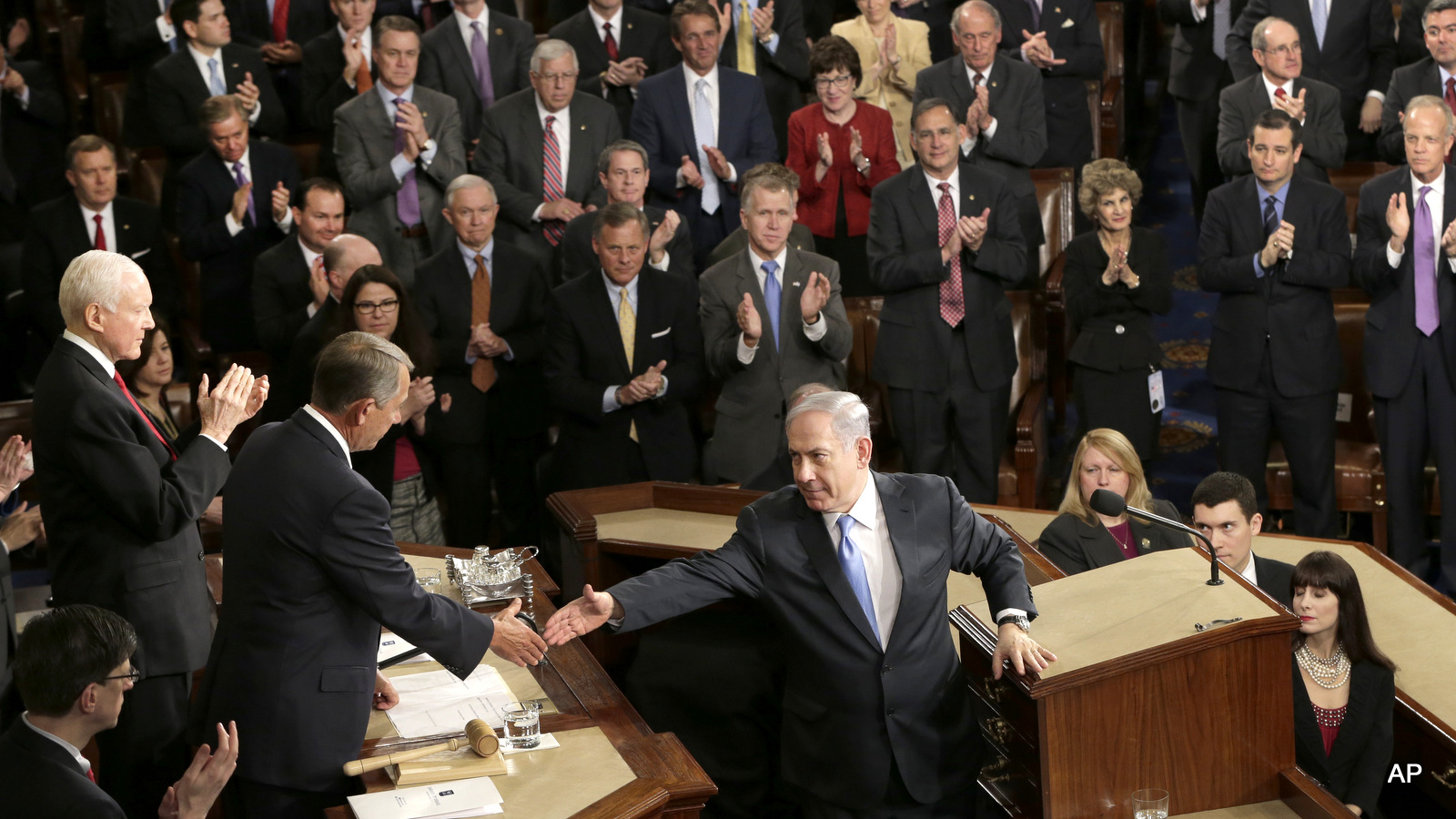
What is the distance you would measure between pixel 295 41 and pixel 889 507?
5.32 meters

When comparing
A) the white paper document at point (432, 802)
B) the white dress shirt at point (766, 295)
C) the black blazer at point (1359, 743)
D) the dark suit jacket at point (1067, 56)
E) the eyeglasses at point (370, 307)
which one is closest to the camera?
the white paper document at point (432, 802)

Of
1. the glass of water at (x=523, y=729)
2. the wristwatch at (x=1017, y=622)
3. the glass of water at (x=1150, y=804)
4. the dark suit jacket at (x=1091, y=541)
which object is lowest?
the dark suit jacket at (x=1091, y=541)

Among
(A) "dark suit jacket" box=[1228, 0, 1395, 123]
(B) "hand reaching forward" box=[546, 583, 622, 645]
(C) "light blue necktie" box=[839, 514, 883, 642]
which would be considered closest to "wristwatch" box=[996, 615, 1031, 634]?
(C) "light blue necktie" box=[839, 514, 883, 642]

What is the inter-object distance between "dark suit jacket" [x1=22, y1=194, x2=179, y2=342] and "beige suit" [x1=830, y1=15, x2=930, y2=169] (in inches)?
123

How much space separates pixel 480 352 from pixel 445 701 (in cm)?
248

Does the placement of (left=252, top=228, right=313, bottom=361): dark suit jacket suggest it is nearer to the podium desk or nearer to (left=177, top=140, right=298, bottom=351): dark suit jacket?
(left=177, top=140, right=298, bottom=351): dark suit jacket

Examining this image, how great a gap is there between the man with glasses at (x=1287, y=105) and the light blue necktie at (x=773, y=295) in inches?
85.3

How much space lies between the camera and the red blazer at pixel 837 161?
245 inches

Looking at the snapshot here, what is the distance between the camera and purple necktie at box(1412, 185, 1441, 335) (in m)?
5.35

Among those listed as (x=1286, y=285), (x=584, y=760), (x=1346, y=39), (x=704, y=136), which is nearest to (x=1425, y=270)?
(x=1286, y=285)

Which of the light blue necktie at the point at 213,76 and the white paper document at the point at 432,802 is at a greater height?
the light blue necktie at the point at 213,76

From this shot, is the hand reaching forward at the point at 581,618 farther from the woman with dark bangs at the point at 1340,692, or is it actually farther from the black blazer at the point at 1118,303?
the black blazer at the point at 1118,303

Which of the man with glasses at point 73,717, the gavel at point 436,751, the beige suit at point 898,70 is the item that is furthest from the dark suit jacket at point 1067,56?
the man with glasses at point 73,717

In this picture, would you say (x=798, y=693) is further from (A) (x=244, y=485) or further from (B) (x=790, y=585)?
(A) (x=244, y=485)
